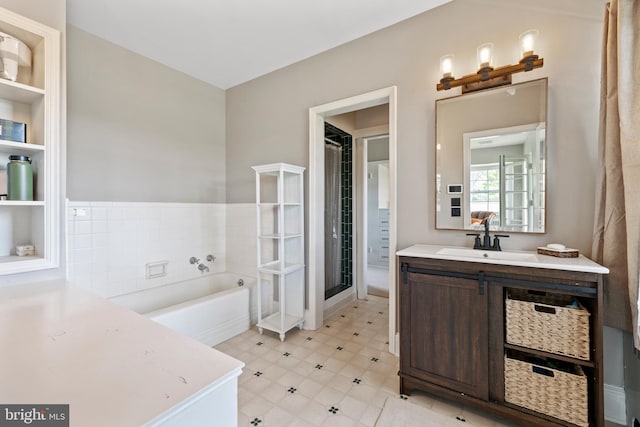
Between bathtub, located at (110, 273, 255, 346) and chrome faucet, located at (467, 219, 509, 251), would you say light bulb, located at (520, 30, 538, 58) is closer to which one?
chrome faucet, located at (467, 219, 509, 251)

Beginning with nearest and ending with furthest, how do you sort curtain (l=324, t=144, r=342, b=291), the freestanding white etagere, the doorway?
the freestanding white etagere → curtain (l=324, t=144, r=342, b=291) → the doorway

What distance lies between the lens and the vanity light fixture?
1700mm

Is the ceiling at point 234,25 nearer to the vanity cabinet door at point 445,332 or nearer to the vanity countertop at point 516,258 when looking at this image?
the vanity countertop at point 516,258

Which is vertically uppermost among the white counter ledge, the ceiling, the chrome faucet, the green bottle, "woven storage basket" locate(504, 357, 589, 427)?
the ceiling

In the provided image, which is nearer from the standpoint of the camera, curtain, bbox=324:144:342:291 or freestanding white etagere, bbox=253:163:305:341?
freestanding white etagere, bbox=253:163:305:341

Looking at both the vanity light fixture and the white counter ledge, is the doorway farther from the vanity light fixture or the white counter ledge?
the white counter ledge

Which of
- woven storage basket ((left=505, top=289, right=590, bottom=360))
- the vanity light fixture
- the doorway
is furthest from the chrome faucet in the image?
the doorway

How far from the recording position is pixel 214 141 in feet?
11.1

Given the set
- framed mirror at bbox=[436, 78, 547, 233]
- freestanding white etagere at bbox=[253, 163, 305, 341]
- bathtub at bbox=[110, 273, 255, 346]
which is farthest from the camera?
freestanding white etagere at bbox=[253, 163, 305, 341]

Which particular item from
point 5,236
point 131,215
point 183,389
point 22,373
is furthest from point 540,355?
point 131,215

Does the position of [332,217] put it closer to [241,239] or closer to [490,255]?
[241,239]

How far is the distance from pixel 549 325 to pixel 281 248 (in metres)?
1.98

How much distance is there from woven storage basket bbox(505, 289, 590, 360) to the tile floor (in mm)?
570

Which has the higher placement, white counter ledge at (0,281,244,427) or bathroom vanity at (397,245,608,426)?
white counter ledge at (0,281,244,427)
